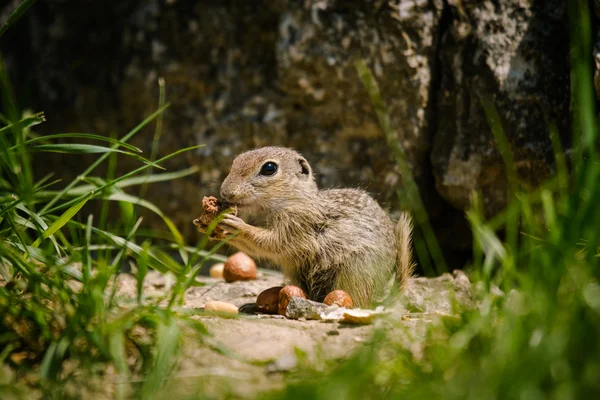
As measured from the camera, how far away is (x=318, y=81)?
4.54 metres

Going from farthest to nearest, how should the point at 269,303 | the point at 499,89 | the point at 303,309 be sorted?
the point at 499,89 → the point at 269,303 → the point at 303,309

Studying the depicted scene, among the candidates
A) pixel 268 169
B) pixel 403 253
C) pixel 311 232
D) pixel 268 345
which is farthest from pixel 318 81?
pixel 268 345

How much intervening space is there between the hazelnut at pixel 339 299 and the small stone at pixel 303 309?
16cm

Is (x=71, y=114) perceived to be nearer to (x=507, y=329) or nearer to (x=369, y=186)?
(x=369, y=186)

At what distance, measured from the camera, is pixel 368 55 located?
4.39 meters

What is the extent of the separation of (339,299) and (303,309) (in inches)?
10.9

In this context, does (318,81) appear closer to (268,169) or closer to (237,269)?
(268,169)

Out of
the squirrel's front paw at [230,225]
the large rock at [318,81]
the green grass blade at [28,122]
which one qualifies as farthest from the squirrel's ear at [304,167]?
the green grass blade at [28,122]

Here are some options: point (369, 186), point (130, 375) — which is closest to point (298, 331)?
point (130, 375)

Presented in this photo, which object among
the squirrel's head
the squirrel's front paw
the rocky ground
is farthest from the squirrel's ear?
the rocky ground

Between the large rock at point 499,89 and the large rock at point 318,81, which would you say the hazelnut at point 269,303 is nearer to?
the large rock at point 318,81

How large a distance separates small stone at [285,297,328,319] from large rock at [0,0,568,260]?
65.3 inches

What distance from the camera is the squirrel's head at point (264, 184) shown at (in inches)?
140

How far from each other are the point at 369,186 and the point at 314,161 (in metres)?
0.44
